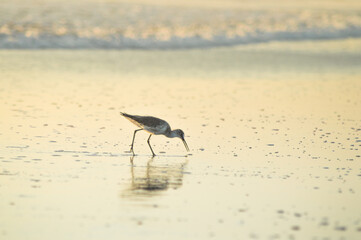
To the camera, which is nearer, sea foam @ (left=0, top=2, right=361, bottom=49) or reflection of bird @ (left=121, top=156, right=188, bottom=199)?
reflection of bird @ (left=121, top=156, right=188, bottom=199)

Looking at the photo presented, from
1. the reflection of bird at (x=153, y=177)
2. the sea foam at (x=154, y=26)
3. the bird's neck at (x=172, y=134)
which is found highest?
the sea foam at (x=154, y=26)

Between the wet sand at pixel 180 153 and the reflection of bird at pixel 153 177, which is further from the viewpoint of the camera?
the reflection of bird at pixel 153 177

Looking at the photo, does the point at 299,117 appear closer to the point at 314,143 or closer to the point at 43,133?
the point at 314,143

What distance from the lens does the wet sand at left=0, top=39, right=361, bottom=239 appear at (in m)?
6.88

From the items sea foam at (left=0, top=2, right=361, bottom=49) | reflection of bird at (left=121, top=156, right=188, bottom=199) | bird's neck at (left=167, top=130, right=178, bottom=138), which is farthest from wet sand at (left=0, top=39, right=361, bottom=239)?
sea foam at (left=0, top=2, right=361, bottom=49)

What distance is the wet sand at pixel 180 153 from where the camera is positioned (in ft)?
22.6

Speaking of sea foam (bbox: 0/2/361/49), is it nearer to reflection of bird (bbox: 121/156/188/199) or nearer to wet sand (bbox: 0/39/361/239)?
wet sand (bbox: 0/39/361/239)

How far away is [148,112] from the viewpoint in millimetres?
13164

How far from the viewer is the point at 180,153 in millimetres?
10281

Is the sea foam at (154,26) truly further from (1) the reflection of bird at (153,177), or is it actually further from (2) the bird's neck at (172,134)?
(1) the reflection of bird at (153,177)

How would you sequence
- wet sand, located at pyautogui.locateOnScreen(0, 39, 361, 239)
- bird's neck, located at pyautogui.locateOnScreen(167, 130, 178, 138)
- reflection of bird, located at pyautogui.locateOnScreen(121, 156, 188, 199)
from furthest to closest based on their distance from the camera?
bird's neck, located at pyautogui.locateOnScreen(167, 130, 178, 138) < reflection of bird, located at pyautogui.locateOnScreen(121, 156, 188, 199) < wet sand, located at pyautogui.locateOnScreen(0, 39, 361, 239)

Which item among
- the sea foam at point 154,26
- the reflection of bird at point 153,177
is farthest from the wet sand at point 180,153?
the sea foam at point 154,26

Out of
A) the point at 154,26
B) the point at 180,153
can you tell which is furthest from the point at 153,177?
the point at 154,26

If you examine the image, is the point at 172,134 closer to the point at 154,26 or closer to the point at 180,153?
the point at 180,153
